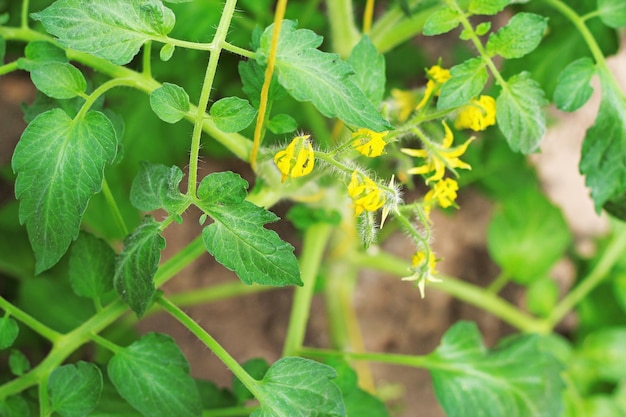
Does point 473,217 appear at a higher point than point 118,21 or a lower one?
lower

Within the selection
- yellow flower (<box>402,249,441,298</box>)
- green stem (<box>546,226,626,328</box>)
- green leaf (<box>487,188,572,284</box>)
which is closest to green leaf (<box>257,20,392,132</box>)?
yellow flower (<box>402,249,441,298</box>)

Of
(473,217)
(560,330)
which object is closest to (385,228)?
(473,217)

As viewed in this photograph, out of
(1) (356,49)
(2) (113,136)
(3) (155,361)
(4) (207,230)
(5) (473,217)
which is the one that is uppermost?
(1) (356,49)

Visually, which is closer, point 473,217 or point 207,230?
point 207,230

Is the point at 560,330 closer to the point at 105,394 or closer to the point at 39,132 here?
the point at 105,394

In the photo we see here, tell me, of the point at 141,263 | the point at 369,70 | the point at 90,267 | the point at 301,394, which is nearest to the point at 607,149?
the point at 369,70
